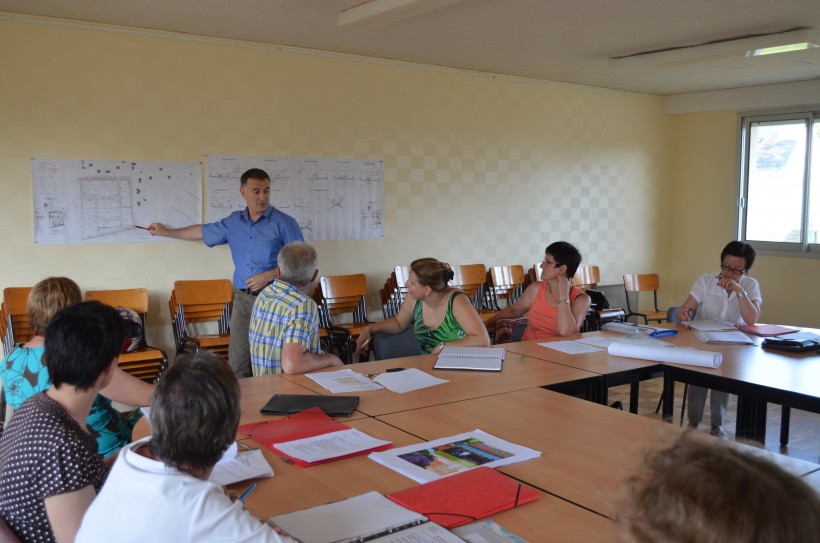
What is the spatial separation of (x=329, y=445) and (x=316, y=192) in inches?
167

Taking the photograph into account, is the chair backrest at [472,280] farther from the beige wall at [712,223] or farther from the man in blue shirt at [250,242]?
the beige wall at [712,223]

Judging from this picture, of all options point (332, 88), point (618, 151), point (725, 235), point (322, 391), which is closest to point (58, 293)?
point (322, 391)

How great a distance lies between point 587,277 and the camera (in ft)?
26.3

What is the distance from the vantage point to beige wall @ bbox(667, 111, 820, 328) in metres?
7.82

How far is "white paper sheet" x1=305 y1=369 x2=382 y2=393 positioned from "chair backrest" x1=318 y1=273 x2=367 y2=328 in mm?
2910

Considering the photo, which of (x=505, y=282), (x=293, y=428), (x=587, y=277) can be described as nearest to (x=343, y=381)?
(x=293, y=428)

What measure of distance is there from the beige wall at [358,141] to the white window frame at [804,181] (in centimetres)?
58

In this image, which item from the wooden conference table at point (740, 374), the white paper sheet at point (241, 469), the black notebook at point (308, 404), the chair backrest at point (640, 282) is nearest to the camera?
the white paper sheet at point (241, 469)

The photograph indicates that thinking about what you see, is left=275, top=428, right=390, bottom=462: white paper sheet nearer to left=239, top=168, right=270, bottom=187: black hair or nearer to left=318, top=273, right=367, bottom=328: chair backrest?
left=239, top=168, right=270, bottom=187: black hair

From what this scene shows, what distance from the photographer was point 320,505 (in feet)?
6.16

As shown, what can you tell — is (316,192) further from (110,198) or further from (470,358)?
(470,358)

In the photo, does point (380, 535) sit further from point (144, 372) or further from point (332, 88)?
point (332, 88)

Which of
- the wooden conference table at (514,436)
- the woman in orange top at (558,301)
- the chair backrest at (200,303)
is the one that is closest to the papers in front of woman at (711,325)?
the woman in orange top at (558,301)

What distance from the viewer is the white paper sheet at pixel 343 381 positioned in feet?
10.1
